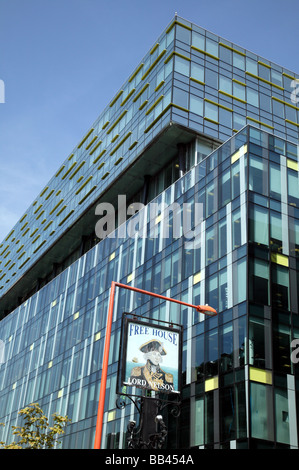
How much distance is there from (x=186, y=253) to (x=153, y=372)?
2133 centimetres

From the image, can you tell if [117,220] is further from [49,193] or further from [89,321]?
[49,193]

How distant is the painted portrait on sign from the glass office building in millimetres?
10985

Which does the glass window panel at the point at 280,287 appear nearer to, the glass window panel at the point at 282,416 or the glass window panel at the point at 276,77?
the glass window panel at the point at 282,416

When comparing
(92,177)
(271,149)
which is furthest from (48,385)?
(271,149)

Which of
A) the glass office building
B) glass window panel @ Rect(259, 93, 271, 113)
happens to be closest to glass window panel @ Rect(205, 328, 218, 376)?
the glass office building

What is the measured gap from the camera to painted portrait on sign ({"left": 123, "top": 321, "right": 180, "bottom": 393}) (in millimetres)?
19156

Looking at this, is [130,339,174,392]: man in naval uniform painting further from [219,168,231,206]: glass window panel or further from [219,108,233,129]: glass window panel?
[219,108,233,129]: glass window panel

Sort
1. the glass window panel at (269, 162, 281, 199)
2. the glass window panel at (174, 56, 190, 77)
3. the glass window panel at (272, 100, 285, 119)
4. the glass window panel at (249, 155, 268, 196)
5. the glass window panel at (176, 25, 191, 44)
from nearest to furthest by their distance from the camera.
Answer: the glass window panel at (249, 155, 268, 196) → the glass window panel at (269, 162, 281, 199) → the glass window panel at (174, 56, 190, 77) → the glass window panel at (176, 25, 191, 44) → the glass window panel at (272, 100, 285, 119)

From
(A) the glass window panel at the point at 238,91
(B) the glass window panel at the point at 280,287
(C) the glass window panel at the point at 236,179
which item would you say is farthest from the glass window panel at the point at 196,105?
(B) the glass window panel at the point at 280,287

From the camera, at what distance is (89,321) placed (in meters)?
53.7

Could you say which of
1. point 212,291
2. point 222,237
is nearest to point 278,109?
point 222,237

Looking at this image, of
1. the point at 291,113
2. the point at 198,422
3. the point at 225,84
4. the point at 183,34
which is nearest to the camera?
the point at 198,422

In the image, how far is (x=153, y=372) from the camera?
Result: 63.8 feet

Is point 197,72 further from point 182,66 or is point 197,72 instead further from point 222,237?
point 222,237
